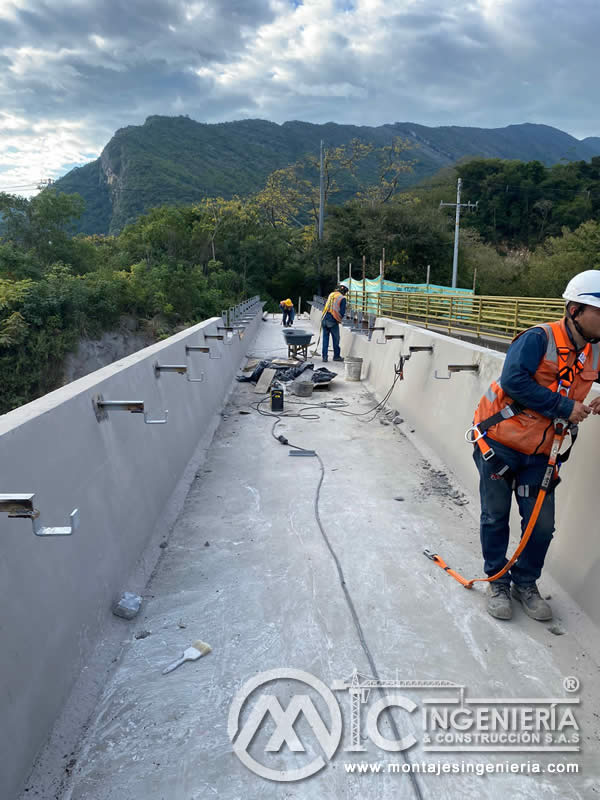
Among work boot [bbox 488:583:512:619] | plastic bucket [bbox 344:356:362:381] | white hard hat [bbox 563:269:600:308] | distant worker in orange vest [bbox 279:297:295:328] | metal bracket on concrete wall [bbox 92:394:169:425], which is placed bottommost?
work boot [bbox 488:583:512:619]

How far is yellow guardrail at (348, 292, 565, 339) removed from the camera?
1315 centimetres

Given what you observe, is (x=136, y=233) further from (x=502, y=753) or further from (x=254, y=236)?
(x=502, y=753)

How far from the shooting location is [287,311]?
2278 cm

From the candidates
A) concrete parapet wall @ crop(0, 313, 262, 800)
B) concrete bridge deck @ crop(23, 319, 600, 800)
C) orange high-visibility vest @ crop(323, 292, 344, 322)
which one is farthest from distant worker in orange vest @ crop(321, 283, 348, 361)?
concrete parapet wall @ crop(0, 313, 262, 800)

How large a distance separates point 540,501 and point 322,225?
167 feet

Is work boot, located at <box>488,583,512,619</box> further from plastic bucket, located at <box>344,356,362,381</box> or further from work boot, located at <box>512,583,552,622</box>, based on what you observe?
plastic bucket, located at <box>344,356,362,381</box>

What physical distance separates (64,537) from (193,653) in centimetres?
91

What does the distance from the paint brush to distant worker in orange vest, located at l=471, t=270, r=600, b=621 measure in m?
1.69

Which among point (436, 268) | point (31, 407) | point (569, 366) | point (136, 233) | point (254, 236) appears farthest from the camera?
point (254, 236)

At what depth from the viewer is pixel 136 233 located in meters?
47.6

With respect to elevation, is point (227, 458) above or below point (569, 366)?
below

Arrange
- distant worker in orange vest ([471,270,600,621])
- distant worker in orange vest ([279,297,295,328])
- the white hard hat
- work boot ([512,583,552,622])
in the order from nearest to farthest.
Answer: the white hard hat → distant worker in orange vest ([471,270,600,621]) → work boot ([512,583,552,622]) → distant worker in orange vest ([279,297,295,328])

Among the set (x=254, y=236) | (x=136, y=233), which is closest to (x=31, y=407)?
(x=136, y=233)

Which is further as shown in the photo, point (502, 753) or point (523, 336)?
point (523, 336)
